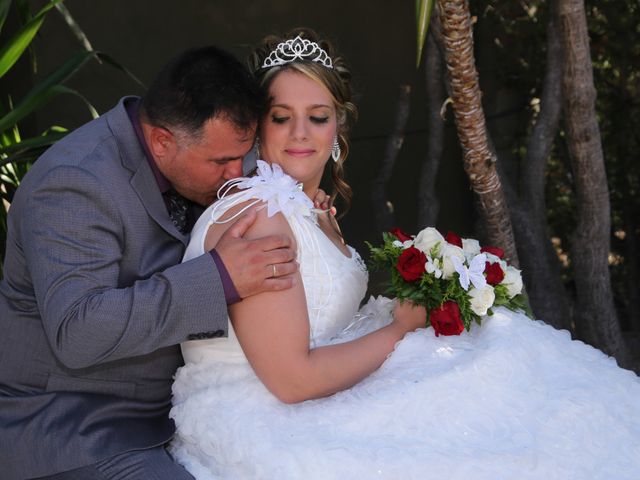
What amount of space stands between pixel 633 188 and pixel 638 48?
114 cm

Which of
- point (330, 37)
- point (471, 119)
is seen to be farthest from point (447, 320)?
point (330, 37)

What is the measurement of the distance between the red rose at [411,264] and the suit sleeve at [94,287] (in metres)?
0.58

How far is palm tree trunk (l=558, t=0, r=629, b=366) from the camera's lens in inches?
162

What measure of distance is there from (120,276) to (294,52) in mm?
992

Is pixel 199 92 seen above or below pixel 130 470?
above

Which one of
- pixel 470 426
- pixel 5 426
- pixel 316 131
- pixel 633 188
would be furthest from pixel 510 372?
pixel 633 188

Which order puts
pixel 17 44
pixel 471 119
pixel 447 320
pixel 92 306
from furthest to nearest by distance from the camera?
pixel 17 44, pixel 471 119, pixel 447 320, pixel 92 306

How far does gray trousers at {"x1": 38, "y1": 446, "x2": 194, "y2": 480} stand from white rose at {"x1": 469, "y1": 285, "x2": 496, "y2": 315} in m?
0.96

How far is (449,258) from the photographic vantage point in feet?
8.95

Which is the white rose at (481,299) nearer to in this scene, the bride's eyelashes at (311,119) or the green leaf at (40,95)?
the bride's eyelashes at (311,119)

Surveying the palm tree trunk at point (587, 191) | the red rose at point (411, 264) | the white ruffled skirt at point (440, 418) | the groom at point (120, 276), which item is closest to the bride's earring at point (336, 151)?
the groom at point (120, 276)

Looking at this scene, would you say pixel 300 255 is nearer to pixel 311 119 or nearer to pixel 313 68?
pixel 311 119

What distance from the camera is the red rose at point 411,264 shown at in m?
2.73

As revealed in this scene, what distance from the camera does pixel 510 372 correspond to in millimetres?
2562
